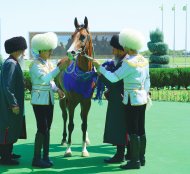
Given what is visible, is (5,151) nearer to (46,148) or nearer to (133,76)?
(46,148)

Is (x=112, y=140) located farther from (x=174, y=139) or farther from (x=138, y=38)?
(x=174, y=139)

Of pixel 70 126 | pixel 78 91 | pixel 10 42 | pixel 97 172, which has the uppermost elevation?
pixel 10 42

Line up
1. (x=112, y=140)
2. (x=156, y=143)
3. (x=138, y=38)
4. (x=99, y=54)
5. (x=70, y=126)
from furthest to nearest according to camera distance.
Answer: (x=99, y=54) < (x=156, y=143) < (x=70, y=126) < (x=112, y=140) < (x=138, y=38)

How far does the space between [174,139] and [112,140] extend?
2.56m

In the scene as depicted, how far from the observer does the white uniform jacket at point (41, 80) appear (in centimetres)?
682

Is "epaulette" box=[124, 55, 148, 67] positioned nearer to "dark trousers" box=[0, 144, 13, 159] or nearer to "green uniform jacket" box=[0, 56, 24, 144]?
"green uniform jacket" box=[0, 56, 24, 144]

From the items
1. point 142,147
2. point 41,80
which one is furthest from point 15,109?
point 142,147

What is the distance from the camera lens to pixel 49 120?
7.06m

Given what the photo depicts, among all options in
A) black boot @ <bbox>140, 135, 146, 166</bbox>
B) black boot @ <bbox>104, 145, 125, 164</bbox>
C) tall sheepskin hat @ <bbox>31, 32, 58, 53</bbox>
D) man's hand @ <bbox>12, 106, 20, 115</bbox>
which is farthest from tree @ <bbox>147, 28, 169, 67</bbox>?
man's hand @ <bbox>12, 106, 20, 115</bbox>

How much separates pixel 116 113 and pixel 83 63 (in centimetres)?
106

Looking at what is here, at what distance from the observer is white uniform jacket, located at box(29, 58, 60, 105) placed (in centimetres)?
682

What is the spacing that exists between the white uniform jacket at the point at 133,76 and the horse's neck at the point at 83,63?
936 mm

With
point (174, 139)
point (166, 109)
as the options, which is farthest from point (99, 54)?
point (174, 139)

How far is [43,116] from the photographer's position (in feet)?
22.7
